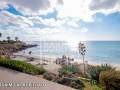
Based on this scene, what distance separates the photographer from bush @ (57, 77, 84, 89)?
7.15m

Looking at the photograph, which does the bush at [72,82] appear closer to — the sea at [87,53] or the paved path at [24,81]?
the paved path at [24,81]

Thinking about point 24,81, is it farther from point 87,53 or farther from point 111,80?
point 87,53

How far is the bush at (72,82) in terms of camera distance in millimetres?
7149

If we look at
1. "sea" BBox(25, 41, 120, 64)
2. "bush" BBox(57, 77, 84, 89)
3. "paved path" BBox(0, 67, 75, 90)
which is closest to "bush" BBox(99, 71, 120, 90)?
"bush" BBox(57, 77, 84, 89)

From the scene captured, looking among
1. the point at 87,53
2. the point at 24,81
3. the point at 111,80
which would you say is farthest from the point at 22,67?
the point at 87,53

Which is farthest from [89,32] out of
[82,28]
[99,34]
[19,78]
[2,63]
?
[19,78]

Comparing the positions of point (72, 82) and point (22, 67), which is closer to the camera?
point (72, 82)

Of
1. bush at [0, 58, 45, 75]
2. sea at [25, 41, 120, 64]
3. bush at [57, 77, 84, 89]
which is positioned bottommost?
sea at [25, 41, 120, 64]

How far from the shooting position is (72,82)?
24.2ft

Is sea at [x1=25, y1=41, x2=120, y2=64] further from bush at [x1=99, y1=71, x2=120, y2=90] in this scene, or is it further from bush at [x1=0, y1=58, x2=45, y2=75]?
bush at [x1=99, y1=71, x2=120, y2=90]

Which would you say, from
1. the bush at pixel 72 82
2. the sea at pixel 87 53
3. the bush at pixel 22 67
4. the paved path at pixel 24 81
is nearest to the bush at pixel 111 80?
the bush at pixel 72 82

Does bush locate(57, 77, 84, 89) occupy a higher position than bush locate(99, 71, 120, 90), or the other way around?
bush locate(99, 71, 120, 90)

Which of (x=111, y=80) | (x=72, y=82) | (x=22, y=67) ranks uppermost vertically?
(x=111, y=80)

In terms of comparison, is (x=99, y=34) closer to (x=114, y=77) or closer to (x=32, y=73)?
(x=32, y=73)
